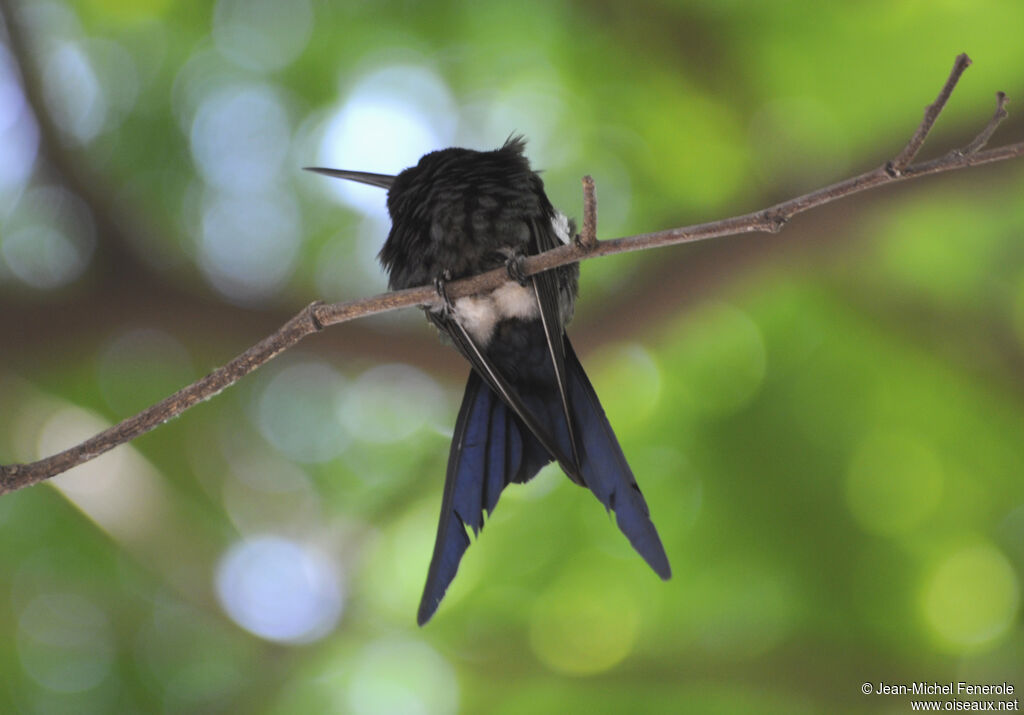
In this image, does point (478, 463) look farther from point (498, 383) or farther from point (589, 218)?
point (589, 218)

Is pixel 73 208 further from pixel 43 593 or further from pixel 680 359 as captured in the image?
pixel 680 359

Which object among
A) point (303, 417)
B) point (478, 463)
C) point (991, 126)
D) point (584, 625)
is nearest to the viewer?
point (991, 126)

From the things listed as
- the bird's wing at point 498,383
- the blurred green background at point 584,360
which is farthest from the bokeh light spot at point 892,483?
the bird's wing at point 498,383

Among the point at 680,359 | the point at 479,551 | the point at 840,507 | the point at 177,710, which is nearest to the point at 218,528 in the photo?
the point at 177,710

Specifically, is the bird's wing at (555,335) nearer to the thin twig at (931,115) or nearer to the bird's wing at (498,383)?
the bird's wing at (498,383)

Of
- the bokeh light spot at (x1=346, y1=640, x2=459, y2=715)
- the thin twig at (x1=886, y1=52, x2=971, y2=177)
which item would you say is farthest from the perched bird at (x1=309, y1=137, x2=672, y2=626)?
the bokeh light spot at (x1=346, y1=640, x2=459, y2=715)

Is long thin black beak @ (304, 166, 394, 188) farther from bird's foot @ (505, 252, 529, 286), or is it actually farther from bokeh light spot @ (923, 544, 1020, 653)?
bokeh light spot @ (923, 544, 1020, 653)

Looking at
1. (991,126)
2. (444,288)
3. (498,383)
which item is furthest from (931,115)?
(498,383)
